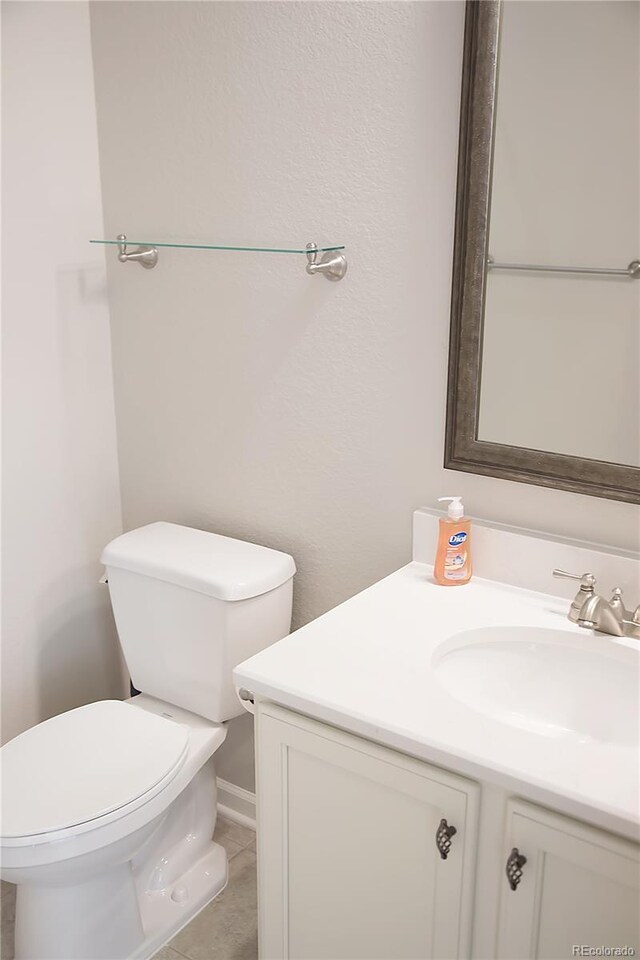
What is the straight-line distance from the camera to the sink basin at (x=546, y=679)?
4.51 ft

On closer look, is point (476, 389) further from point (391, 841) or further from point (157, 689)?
point (157, 689)

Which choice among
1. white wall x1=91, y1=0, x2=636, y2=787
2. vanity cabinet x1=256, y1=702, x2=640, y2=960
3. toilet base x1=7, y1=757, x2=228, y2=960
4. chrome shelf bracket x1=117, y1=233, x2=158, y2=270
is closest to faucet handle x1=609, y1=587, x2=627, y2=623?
white wall x1=91, y1=0, x2=636, y2=787

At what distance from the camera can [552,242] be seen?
57.4 inches

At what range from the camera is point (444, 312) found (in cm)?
160

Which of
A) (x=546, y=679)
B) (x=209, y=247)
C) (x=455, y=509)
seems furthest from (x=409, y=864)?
(x=209, y=247)

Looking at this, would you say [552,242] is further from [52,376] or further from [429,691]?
[52,376]

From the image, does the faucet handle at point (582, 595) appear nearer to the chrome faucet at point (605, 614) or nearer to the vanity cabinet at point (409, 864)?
the chrome faucet at point (605, 614)

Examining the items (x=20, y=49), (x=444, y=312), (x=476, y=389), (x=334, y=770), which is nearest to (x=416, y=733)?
(x=334, y=770)

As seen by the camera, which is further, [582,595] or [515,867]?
[582,595]

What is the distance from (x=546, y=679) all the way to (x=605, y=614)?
14 cm

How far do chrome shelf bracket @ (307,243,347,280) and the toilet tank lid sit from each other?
59cm

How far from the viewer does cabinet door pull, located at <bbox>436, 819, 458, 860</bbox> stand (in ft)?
3.90

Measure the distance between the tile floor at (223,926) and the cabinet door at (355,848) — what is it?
451mm

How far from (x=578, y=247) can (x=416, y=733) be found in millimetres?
808
